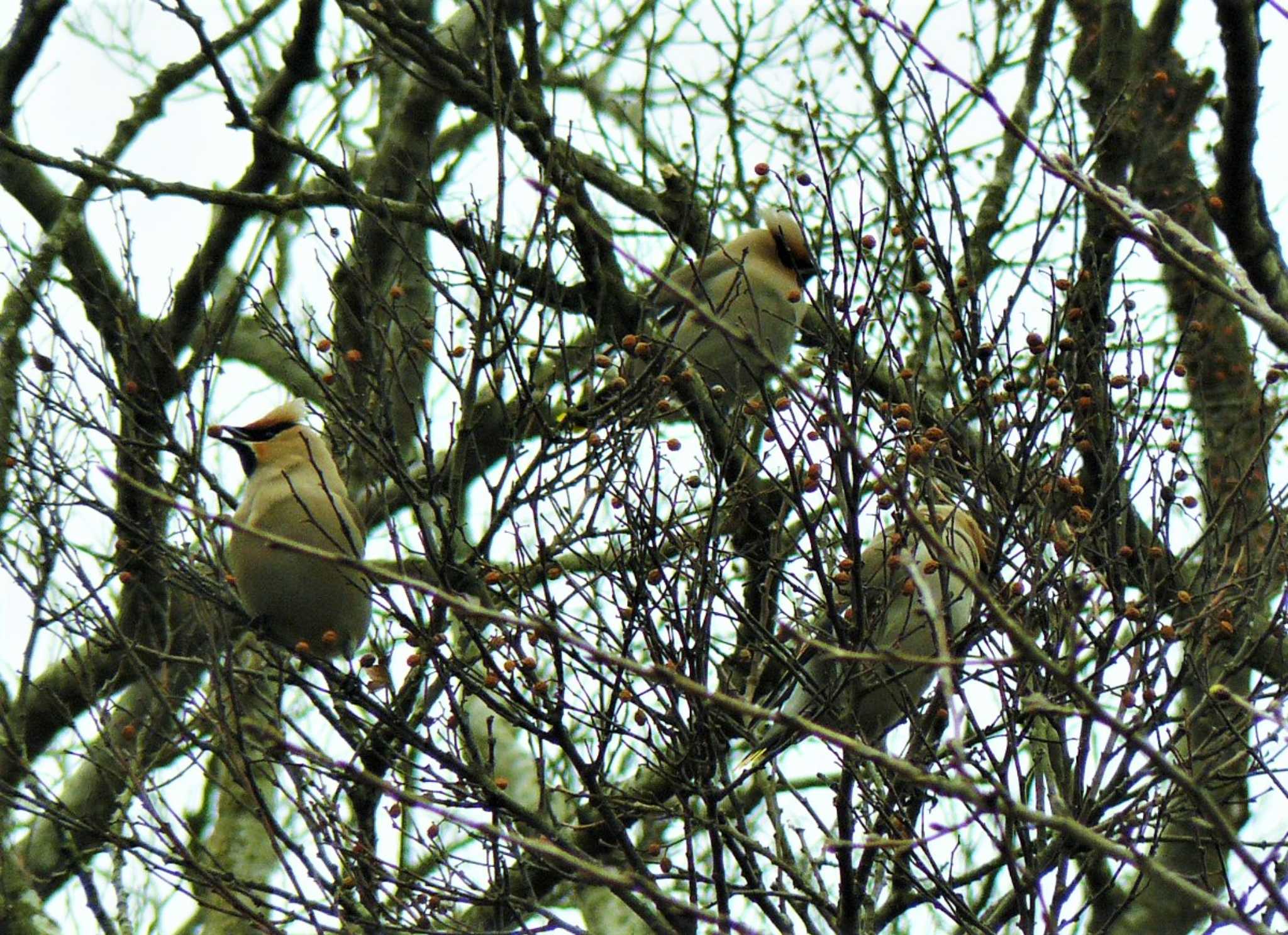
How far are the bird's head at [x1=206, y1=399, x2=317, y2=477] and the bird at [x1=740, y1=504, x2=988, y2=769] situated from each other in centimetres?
192

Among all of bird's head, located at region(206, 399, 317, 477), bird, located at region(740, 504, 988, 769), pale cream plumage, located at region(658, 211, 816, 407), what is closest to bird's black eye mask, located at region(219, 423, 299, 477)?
bird's head, located at region(206, 399, 317, 477)

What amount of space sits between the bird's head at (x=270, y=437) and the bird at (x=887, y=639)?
192 centimetres

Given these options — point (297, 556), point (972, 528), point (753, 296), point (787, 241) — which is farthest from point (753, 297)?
point (297, 556)

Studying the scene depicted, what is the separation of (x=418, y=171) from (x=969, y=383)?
3.92 m

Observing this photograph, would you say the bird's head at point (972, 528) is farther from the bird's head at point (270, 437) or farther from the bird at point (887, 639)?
the bird's head at point (270, 437)

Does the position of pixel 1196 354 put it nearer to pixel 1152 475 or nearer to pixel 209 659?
pixel 1152 475

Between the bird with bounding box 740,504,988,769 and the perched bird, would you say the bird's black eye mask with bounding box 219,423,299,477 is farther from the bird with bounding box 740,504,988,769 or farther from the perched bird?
the bird with bounding box 740,504,988,769

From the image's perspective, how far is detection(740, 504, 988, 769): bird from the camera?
13.7ft

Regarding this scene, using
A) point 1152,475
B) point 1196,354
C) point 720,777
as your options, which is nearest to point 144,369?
point 720,777

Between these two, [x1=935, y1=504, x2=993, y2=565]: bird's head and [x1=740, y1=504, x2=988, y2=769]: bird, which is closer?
[x1=740, y1=504, x2=988, y2=769]: bird

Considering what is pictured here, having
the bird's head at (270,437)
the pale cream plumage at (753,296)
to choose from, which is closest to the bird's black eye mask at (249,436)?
the bird's head at (270,437)

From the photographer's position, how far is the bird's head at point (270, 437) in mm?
6238

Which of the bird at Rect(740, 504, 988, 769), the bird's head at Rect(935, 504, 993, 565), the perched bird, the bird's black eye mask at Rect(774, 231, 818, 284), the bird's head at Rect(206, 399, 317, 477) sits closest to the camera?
the bird at Rect(740, 504, 988, 769)

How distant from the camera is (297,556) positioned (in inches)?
221
